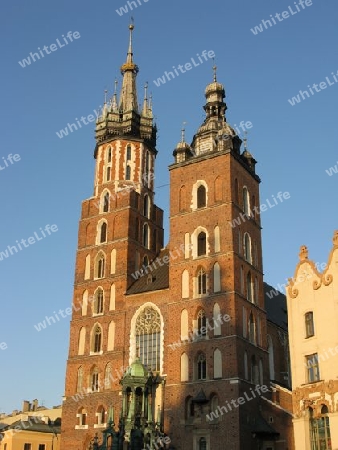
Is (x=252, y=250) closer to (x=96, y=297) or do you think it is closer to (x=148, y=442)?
(x=96, y=297)

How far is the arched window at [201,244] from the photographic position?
135ft

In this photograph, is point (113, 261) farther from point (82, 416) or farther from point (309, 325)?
point (309, 325)

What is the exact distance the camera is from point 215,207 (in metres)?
41.4

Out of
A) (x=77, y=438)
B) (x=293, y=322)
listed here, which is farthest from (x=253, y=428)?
(x=77, y=438)

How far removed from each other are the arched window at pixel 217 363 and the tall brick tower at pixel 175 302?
0.06 m

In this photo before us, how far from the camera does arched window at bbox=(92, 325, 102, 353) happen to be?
4238 centimetres

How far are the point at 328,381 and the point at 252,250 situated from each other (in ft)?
55.1

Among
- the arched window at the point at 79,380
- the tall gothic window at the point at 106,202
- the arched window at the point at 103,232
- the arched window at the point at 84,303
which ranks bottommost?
the arched window at the point at 79,380

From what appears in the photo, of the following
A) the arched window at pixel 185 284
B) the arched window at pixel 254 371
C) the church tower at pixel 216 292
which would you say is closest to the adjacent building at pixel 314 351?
the church tower at pixel 216 292

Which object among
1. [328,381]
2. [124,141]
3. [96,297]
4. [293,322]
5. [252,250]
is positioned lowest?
[328,381]

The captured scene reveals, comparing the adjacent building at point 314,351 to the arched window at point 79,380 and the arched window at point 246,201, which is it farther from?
the arched window at point 79,380

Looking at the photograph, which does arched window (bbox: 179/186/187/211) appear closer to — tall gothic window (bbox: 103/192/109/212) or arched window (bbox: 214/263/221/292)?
arched window (bbox: 214/263/221/292)

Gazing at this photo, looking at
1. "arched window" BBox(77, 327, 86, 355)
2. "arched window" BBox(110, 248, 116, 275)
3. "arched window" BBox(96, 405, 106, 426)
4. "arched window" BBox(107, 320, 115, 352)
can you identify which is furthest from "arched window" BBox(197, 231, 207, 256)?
"arched window" BBox(96, 405, 106, 426)

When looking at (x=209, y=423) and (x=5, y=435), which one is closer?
(x=209, y=423)
